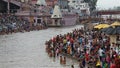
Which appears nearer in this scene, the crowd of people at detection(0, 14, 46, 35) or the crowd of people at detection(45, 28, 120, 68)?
the crowd of people at detection(45, 28, 120, 68)

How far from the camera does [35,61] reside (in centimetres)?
3061

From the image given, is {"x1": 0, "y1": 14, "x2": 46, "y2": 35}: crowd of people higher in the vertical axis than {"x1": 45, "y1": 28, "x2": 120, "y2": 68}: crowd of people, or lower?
lower

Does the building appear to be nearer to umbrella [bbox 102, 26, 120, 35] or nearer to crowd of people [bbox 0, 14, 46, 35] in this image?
crowd of people [bbox 0, 14, 46, 35]

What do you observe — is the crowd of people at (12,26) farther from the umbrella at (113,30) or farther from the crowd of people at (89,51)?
the umbrella at (113,30)

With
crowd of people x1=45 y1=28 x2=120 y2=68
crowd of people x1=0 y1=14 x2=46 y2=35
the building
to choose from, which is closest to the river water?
crowd of people x1=45 y1=28 x2=120 y2=68

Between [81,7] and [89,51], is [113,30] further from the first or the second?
[81,7]

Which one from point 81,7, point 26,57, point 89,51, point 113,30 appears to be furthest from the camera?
point 81,7

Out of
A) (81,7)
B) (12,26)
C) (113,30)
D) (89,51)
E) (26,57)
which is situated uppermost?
(113,30)

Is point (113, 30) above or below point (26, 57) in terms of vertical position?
above

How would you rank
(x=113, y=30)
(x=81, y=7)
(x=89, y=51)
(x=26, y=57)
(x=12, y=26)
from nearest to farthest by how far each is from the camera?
(x=89, y=51), (x=113, y=30), (x=26, y=57), (x=12, y=26), (x=81, y=7)

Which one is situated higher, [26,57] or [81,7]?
[26,57]

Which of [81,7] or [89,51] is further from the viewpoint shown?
[81,7]

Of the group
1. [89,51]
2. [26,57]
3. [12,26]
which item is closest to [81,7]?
[12,26]

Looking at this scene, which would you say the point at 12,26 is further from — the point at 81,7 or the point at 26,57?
the point at 81,7
